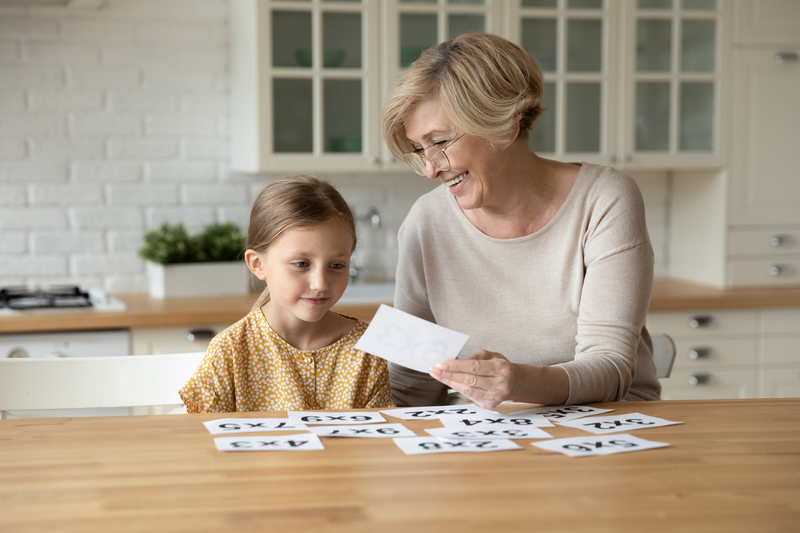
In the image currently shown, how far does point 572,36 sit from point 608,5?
7.2 inches

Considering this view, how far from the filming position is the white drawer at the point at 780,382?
3.19 m

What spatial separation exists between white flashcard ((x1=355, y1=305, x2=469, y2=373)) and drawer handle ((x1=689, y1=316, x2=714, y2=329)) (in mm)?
2007

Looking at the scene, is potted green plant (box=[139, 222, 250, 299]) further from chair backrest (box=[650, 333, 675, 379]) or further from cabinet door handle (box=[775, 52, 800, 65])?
cabinet door handle (box=[775, 52, 800, 65])

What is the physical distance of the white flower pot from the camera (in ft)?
9.91

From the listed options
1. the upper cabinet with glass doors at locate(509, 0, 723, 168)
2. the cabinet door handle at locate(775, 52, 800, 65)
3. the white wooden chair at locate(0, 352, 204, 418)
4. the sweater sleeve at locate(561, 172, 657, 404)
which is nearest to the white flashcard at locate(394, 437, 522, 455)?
the sweater sleeve at locate(561, 172, 657, 404)

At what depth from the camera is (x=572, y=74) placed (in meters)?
3.26

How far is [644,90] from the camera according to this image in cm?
333

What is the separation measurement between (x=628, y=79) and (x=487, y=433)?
2.44 metres

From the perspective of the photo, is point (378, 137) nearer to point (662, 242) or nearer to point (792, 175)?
point (662, 242)

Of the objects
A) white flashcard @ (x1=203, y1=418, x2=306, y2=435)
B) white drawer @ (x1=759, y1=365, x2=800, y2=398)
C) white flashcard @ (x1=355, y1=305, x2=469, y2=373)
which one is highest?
white flashcard @ (x1=355, y1=305, x2=469, y2=373)

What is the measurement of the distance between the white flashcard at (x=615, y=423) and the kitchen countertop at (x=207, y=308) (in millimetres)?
1235

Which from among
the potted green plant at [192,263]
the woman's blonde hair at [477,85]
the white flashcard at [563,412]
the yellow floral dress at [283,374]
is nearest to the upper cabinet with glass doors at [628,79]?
the potted green plant at [192,263]

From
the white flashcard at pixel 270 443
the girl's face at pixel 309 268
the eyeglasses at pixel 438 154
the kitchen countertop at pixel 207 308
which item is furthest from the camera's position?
the kitchen countertop at pixel 207 308

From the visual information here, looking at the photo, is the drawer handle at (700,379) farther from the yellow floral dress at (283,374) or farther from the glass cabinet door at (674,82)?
the yellow floral dress at (283,374)
